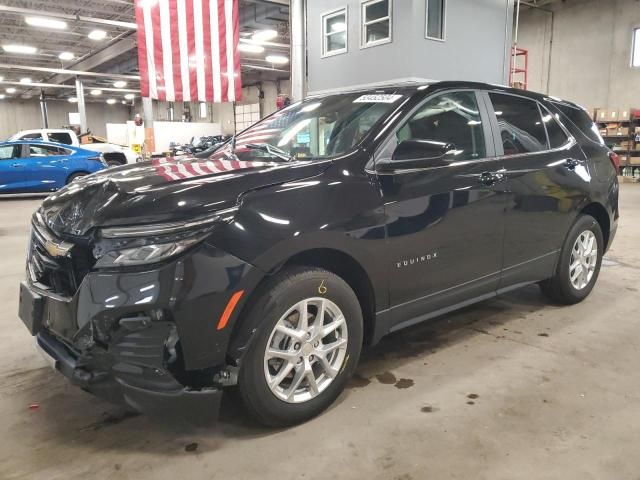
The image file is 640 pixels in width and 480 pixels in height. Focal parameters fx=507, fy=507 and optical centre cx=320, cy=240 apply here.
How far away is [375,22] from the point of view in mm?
10781

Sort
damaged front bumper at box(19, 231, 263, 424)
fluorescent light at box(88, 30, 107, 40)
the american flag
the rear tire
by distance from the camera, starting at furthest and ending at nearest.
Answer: fluorescent light at box(88, 30, 107, 40) < the american flag < the rear tire < damaged front bumper at box(19, 231, 263, 424)

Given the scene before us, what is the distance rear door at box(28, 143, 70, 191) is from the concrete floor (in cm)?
965

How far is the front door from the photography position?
8.19 ft

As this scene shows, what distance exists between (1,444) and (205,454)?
90cm

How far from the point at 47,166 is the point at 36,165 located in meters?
0.23

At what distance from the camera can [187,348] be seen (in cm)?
189

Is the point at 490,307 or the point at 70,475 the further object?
the point at 490,307

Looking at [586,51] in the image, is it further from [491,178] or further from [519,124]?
[491,178]

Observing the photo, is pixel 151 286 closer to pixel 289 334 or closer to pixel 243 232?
pixel 243 232

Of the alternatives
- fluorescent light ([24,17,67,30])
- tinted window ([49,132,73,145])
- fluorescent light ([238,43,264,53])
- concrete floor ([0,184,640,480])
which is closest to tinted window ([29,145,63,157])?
tinted window ([49,132,73,145])

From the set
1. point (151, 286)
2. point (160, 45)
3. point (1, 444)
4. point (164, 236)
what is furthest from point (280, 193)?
point (160, 45)

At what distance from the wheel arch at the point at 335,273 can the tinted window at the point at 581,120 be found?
2303 mm

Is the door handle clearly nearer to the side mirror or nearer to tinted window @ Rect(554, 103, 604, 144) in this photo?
the side mirror

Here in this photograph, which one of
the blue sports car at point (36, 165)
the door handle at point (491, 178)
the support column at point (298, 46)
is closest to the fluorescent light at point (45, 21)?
the blue sports car at point (36, 165)
